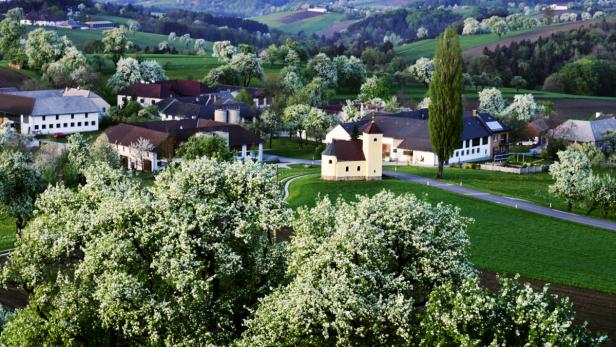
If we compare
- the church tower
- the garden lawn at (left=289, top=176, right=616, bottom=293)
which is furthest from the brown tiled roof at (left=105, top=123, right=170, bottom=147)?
the church tower

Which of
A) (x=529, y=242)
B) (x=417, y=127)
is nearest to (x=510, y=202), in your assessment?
(x=529, y=242)

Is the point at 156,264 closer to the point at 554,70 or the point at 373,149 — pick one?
the point at 373,149

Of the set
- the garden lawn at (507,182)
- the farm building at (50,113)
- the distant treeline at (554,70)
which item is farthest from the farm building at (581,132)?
the distant treeline at (554,70)

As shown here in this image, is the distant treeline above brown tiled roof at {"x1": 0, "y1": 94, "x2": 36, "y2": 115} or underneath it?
above

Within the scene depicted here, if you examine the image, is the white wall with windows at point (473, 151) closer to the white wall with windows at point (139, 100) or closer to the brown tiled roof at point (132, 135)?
the brown tiled roof at point (132, 135)

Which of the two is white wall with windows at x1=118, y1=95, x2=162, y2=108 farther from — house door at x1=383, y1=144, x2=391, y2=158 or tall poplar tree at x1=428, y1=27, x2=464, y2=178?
tall poplar tree at x1=428, y1=27, x2=464, y2=178

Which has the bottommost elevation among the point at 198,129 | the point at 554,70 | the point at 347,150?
the point at 347,150
